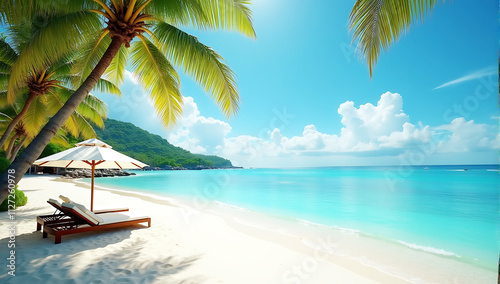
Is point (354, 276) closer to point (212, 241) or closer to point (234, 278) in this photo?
point (234, 278)

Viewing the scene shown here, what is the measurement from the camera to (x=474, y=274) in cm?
495

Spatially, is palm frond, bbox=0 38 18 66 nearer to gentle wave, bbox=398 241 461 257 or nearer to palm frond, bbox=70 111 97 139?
palm frond, bbox=70 111 97 139

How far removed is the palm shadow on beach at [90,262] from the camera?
10.3 ft

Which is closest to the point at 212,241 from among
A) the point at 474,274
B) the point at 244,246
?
the point at 244,246

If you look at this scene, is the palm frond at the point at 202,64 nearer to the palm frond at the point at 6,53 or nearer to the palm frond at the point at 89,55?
the palm frond at the point at 89,55

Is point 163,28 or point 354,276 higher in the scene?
point 163,28

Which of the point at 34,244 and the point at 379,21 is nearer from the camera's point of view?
the point at 379,21

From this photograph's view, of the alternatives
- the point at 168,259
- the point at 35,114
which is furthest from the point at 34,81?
the point at 168,259

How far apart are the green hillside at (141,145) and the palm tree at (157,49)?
63.5 meters

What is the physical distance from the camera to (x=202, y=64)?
18.2 ft

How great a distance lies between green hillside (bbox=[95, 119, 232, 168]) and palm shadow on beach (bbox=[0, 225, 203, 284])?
64873mm

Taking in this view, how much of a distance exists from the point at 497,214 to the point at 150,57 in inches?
655

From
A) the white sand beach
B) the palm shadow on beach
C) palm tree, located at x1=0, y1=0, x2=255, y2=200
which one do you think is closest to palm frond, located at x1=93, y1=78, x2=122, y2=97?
palm tree, located at x1=0, y1=0, x2=255, y2=200

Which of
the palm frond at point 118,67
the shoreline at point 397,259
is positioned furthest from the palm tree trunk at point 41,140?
the shoreline at point 397,259
